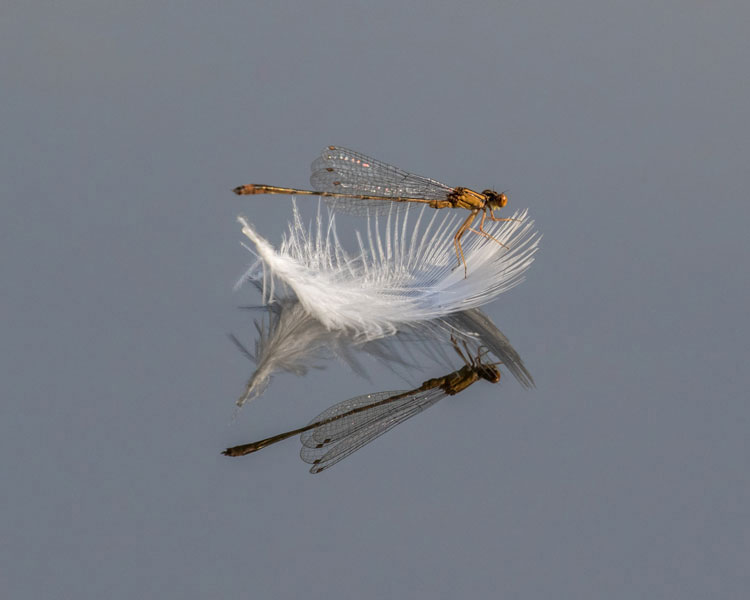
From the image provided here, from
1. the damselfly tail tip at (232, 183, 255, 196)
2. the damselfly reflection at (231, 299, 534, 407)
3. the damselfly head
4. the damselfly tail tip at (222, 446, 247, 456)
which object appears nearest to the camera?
the damselfly tail tip at (222, 446, 247, 456)

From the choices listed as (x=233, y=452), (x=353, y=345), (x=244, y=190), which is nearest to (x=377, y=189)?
(x=244, y=190)

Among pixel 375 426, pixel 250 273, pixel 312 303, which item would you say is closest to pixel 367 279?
pixel 312 303

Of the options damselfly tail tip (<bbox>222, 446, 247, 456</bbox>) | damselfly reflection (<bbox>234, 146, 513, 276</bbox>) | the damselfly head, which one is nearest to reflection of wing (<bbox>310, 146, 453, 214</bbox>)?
damselfly reflection (<bbox>234, 146, 513, 276</bbox>)

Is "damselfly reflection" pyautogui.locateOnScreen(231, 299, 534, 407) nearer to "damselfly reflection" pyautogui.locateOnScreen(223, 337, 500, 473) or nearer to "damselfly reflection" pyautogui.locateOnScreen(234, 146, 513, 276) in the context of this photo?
"damselfly reflection" pyautogui.locateOnScreen(223, 337, 500, 473)

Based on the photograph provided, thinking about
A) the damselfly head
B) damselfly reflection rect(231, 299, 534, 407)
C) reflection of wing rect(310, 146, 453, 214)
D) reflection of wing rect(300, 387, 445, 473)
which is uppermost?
reflection of wing rect(310, 146, 453, 214)

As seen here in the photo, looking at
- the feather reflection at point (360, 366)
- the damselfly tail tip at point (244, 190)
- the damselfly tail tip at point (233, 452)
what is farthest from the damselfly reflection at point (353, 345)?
the damselfly tail tip at point (244, 190)

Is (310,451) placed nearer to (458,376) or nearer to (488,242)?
(458,376)
